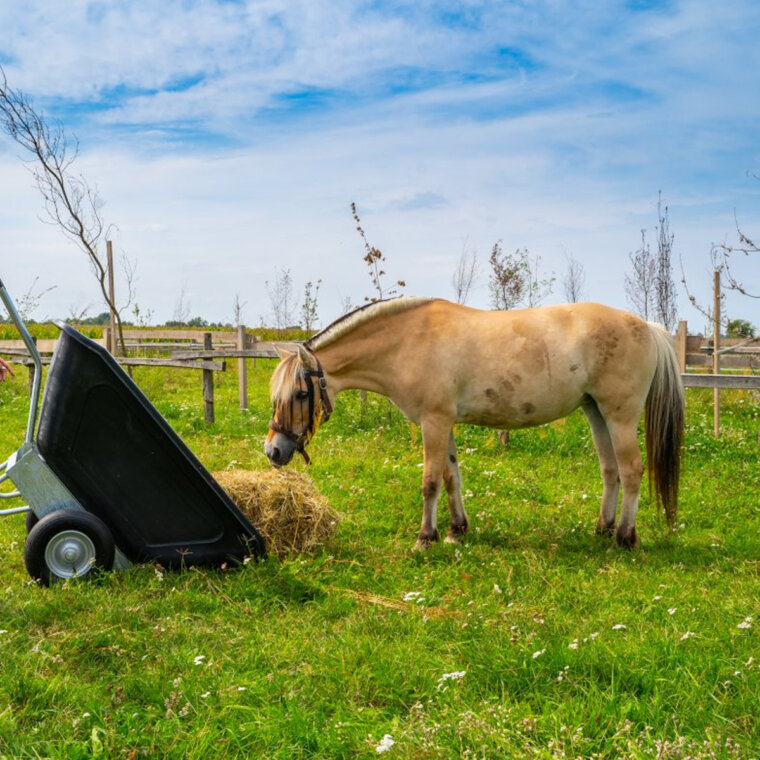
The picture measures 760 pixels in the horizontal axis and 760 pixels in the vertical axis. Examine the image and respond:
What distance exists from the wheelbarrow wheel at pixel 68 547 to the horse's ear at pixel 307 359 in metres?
1.73

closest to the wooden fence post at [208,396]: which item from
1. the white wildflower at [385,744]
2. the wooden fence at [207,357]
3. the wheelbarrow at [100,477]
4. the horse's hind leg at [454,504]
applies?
the wooden fence at [207,357]

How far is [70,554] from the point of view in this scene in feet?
14.3

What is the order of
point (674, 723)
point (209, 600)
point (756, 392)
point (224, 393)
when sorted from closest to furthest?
point (674, 723), point (209, 600), point (756, 392), point (224, 393)

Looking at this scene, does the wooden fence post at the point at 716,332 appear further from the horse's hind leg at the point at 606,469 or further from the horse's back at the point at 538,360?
the horse's back at the point at 538,360

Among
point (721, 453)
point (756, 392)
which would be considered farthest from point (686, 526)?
point (756, 392)

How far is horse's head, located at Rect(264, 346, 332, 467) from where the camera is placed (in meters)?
5.31

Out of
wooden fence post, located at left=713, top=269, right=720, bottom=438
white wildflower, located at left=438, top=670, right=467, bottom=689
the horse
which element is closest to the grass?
white wildflower, located at left=438, top=670, right=467, bottom=689

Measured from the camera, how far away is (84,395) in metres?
4.32

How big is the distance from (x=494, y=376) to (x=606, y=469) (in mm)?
1200

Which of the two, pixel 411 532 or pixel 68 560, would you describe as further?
pixel 411 532

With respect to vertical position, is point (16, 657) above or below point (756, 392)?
below

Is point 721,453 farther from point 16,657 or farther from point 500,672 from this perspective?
point 16,657

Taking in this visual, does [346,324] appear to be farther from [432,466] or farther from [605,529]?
[605,529]

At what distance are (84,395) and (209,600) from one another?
135 cm
